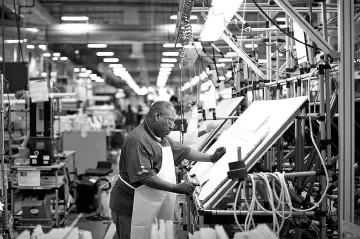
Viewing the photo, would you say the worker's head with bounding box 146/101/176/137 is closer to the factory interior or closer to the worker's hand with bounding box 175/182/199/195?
the factory interior

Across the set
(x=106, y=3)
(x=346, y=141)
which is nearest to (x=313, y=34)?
(x=346, y=141)

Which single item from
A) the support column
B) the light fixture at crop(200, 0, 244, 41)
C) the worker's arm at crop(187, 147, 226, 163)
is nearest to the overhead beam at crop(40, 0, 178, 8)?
the light fixture at crop(200, 0, 244, 41)

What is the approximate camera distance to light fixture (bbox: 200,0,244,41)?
373 cm

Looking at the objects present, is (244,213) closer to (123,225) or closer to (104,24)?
(123,225)

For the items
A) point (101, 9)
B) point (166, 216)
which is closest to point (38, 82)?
point (166, 216)

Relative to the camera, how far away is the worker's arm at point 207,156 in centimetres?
464

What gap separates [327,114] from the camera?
3559 millimetres

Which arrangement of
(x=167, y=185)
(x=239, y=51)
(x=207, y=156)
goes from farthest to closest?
(x=239, y=51), (x=207, y=156), (x=167, y=185)

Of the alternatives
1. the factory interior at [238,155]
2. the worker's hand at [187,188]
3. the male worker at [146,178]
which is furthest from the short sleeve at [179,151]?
the worker's hand at [187,188]

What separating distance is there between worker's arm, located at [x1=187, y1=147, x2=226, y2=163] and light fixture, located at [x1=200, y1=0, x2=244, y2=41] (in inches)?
41.3

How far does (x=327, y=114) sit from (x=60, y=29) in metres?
12.6

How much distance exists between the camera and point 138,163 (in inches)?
163

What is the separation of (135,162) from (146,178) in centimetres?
16

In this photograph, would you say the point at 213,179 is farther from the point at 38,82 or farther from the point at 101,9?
the point at 101,9
